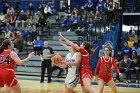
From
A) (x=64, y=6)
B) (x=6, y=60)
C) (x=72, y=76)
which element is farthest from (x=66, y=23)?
(x=6, y=60)

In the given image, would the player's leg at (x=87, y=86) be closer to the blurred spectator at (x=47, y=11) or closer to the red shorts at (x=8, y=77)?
the red shorts at (x=8, y=77)

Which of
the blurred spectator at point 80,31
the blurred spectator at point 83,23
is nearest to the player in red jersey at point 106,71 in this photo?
the blurred spectator at point 80,31

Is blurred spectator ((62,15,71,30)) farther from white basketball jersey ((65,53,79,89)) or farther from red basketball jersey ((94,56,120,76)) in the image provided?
white basketball jersey ((65,53,79,89))

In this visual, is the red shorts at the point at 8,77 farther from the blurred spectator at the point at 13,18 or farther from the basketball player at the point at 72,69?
the blurred spectator at the point at 13,18

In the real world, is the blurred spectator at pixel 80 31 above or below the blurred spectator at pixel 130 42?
above

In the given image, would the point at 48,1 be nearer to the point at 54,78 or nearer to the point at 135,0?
the point at 135,0

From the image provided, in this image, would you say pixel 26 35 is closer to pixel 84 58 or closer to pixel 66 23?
pixel 66 23

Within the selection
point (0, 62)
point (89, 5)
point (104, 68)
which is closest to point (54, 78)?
point (89, 5)

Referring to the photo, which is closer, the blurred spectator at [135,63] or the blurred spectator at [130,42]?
the blurred spectator at [135,63]

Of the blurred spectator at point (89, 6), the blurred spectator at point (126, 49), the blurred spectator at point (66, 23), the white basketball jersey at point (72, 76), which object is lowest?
the blurred spectator at point (126, 49)

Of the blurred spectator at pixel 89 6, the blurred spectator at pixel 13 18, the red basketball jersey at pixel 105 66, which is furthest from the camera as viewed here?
the blurred spectator at pixel 13 18

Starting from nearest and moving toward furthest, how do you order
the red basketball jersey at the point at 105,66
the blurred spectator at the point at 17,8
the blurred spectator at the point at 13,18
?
the red basketball jersey at the point at 105,66 → the blurred spectator at the point at 13,18 → the blurred spectator at the point at 17,8

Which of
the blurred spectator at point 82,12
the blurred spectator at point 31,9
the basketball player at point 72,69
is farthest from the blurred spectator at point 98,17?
the basketball player at point 72,69

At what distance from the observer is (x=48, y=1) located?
29484mm
